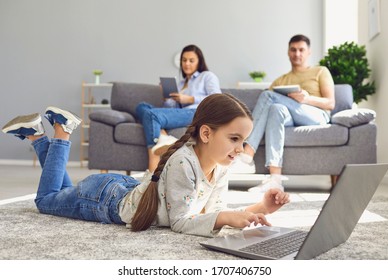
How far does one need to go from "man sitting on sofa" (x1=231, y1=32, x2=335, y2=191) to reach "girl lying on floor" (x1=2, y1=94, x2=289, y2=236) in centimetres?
143

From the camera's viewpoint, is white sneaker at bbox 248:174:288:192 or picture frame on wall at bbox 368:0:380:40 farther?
picture frame on wall at bbox 368:0:380:40

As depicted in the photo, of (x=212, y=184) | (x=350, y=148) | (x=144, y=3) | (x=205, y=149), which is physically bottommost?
(x=350, y=148)

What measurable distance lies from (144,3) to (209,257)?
5.72 metres

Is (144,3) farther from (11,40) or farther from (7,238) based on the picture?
Answer: (7,238)

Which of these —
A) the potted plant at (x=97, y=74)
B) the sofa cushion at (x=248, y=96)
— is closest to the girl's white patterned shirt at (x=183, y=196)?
the sofa cushion at (x=248, y=96)

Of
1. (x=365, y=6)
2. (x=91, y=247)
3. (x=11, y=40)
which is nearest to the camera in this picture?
(x=91, y=247)

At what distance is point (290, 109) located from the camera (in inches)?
124

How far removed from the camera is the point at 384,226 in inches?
65.2

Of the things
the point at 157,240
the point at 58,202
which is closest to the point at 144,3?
the point at 58,202

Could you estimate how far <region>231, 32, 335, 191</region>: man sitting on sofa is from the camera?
304 cm

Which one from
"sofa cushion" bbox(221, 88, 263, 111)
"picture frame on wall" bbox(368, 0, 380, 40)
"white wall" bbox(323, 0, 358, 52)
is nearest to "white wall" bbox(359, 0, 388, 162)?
"picture frame on wall" bbox(368, 0, 380, 40)

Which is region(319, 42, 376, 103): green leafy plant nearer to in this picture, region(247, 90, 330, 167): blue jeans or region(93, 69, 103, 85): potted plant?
region(247, 90, 330, 167): blue jeans

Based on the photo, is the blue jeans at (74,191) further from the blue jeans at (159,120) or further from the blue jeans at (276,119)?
the blue jeans at (276,119)

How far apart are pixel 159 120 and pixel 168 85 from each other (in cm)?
35
